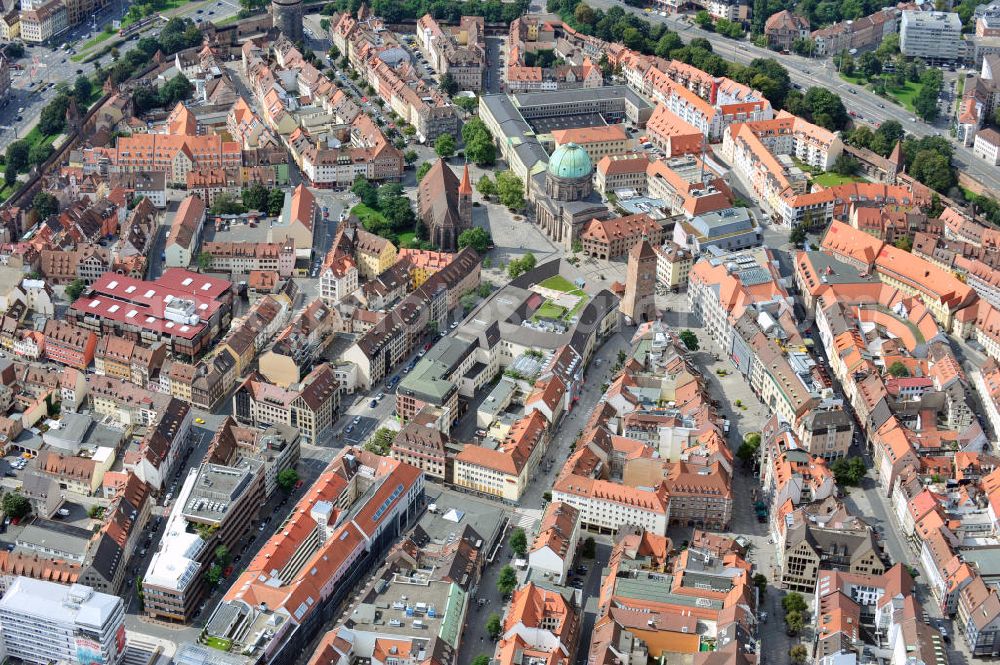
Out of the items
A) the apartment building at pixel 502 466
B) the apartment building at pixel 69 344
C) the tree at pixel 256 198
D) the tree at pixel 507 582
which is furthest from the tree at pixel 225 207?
the tree at pixel 507 582

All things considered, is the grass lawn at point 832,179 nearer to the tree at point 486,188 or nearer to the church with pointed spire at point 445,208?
the tree at point 486,188

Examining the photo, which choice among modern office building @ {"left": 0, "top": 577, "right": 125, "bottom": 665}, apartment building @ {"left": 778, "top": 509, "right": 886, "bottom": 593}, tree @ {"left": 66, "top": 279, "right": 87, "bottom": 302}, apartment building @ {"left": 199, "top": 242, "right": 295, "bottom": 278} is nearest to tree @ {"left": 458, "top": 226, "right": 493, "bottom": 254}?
apartment building @ {"left": 199, "top": 242, "right": 295, "bottom": 278}

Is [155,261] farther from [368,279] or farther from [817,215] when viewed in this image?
[817,215]

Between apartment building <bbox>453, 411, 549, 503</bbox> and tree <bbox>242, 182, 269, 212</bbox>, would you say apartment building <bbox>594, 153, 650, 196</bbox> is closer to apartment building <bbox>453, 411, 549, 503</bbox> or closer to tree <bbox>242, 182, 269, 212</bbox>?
tree <bbox>242, 182, 269, 212</bbox>

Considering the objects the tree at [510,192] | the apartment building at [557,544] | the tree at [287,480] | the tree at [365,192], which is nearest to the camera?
the apartment building at [557,544]

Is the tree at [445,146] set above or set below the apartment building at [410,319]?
below

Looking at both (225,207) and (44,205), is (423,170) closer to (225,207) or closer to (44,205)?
(225,207)
